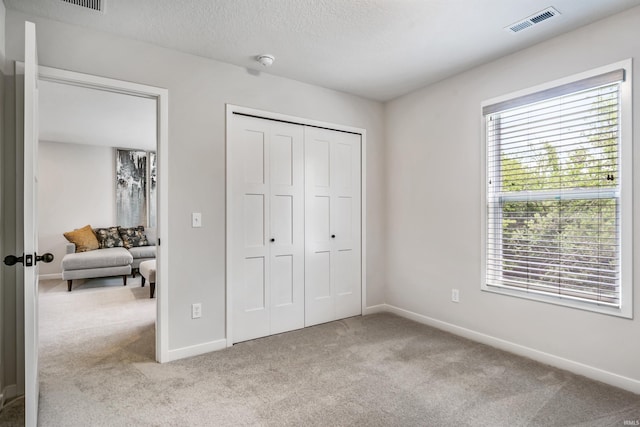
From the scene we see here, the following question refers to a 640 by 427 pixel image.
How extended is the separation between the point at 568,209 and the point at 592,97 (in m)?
0.78

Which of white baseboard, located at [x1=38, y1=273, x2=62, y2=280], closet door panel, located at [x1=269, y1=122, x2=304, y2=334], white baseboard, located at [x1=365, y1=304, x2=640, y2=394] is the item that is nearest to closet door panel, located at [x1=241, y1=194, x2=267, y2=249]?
closet door panel, located at [x1=269, y1=122, x2=304, y2=334]

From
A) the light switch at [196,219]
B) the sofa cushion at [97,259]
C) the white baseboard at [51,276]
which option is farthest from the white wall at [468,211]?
the white baseboard at [51,276]

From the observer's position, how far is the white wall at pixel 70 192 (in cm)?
621

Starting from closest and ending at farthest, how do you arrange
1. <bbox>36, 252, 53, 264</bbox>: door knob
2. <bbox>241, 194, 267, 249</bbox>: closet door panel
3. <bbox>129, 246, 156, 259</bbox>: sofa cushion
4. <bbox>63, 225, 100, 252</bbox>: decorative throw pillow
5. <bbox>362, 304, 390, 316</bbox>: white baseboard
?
<bbox>36, 252, 53, 264</bbox>: door knob < <bbox>241, 194, 267, 249</bbox>: closet door panel < <bbox>362, 304, 390, 316</bbox>: white baseboard < <bbox>63, 225, 100, 252</bbox>: decorative throw pillow < <bbox>129, 246, 156, 259</bbox>: sofa cushion

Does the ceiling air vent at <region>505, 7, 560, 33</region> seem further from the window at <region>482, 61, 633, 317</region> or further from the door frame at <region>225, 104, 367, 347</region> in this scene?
the door frame at <region>225, 104, 367, 347</region>

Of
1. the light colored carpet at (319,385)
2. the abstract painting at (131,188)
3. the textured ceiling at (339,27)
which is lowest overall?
the light colored carpet at (319,385)

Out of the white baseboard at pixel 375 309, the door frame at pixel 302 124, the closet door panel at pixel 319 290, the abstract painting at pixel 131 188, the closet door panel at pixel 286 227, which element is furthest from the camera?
the abstract painting at pixel 131 188

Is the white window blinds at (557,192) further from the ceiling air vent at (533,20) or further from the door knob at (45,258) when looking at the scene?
the door knob at (45,258)

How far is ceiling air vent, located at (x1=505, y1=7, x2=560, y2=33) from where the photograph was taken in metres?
2.20

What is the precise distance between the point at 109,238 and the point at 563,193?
263 inches

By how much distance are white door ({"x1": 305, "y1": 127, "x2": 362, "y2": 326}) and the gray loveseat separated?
3.72 metres

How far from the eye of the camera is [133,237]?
21.2 ft

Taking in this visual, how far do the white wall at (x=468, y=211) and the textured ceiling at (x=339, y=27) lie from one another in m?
0.17

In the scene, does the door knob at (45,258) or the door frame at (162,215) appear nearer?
the door knob at (45,258)
